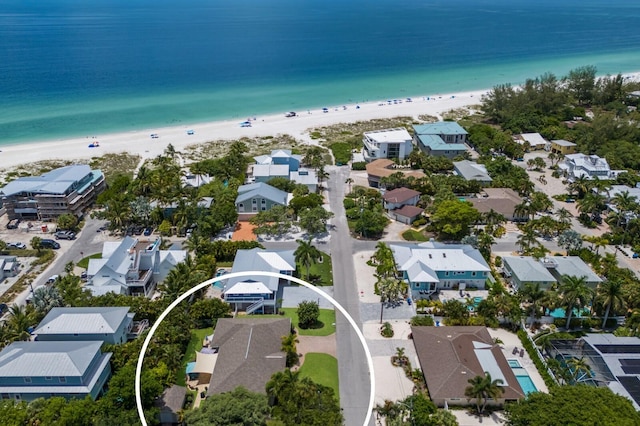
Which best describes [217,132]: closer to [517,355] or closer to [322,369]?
[322,369]

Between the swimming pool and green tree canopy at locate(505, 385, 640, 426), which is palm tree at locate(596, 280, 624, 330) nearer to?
the swimming pool

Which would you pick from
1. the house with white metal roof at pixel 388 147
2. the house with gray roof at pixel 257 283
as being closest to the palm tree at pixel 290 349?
the house with gray roof at pixel 257 283

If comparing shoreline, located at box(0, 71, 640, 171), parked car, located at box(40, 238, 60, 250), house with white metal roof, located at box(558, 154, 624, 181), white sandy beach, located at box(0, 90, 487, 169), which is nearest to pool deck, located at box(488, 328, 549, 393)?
house with white metal roof, located at box(558, 154, 624, 181)

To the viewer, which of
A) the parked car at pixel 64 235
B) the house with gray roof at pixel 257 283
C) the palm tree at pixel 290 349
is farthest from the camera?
the parked car at pixel 64 235

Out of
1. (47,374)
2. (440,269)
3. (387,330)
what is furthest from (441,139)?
(47,374)

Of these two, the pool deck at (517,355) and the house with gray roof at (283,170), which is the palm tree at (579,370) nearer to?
the pool deck at (517,355)

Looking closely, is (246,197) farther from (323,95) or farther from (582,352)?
(323,95)
